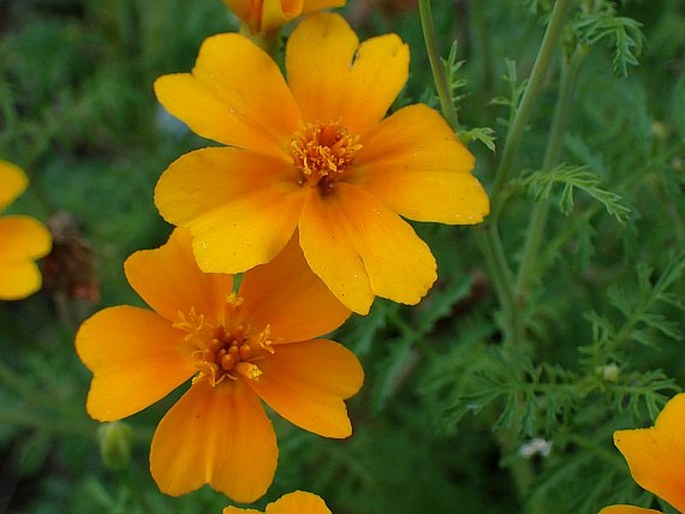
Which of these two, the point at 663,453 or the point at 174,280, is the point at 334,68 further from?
the point at 663,453

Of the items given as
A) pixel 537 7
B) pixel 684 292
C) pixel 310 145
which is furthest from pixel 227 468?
pixel 684 292

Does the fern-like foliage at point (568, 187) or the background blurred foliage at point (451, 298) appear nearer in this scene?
the fern-like foliage at point (568, 187)

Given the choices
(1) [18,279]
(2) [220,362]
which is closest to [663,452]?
(2) [220,362]

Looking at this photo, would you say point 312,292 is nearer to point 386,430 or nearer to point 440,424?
point 440,424

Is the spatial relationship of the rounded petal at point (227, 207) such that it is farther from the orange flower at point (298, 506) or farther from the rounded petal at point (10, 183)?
the rounded petal at point (10, 183)

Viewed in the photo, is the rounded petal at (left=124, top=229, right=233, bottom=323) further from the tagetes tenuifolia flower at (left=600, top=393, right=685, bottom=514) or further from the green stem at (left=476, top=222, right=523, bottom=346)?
the tagetes tenuifolia flower at (left=600, top=393, right=685, bottom=514)

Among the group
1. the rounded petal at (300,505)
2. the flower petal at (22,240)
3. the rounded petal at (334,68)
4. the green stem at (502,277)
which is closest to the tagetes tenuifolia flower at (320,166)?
the rounded petal at (334,68)

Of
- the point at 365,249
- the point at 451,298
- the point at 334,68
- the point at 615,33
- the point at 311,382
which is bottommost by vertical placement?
the point at 451,298

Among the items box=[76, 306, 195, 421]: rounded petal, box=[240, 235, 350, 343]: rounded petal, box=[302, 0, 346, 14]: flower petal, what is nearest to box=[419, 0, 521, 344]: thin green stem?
box=[302, 0, 346, 14]: flower petal
